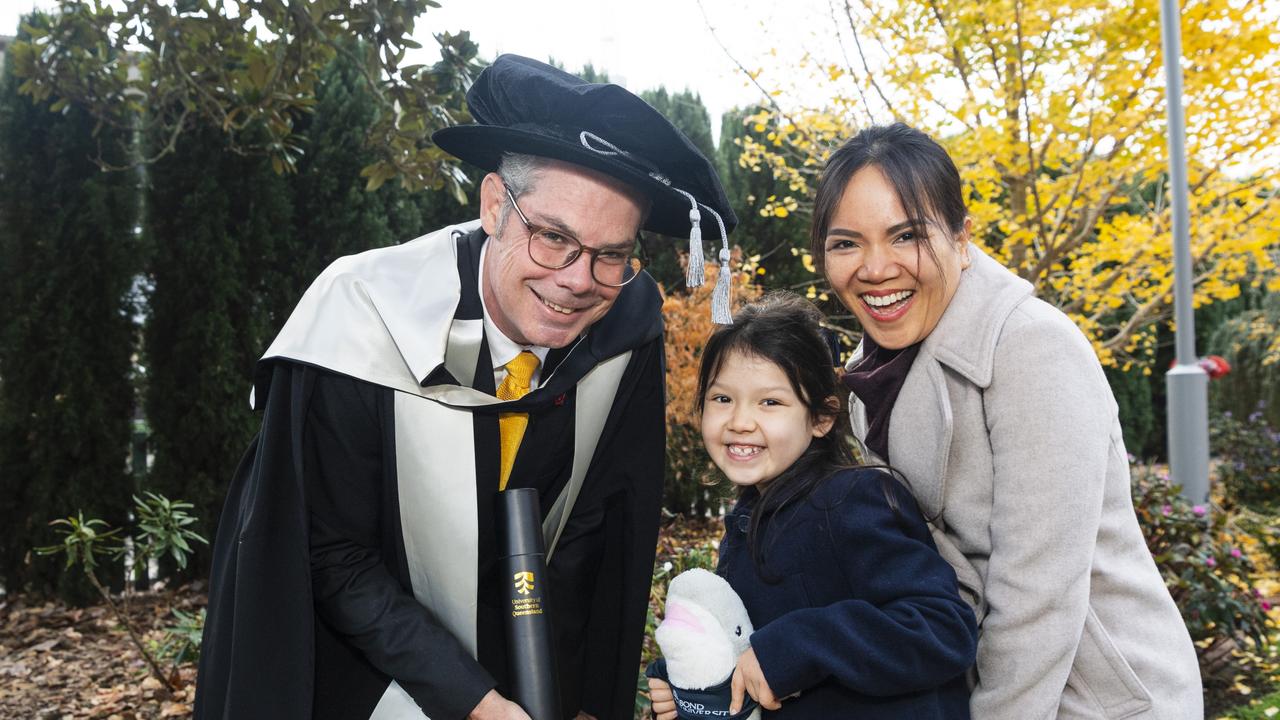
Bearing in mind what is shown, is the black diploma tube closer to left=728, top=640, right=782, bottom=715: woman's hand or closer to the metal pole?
left=728, top=640, right=782, bottom=715: woman's hand

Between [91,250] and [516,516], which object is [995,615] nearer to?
[516,516]

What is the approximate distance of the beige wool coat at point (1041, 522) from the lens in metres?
1.49

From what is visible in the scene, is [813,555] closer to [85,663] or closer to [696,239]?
[696,239]

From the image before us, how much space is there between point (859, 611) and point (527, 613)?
0.69m

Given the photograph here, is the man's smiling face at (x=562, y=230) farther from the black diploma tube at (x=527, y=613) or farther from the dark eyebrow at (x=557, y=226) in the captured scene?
the black diploma tube at (x=527, y=613)

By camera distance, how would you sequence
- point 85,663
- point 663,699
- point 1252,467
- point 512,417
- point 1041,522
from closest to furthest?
point 1041,522
point 663,699
point 512,417
point 85,663
point 1252,467

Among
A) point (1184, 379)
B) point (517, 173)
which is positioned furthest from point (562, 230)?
point (1184, 379)

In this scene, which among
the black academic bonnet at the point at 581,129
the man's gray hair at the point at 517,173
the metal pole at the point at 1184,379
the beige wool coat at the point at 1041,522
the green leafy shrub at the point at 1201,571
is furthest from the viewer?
the metal pole at the point at 1184,379

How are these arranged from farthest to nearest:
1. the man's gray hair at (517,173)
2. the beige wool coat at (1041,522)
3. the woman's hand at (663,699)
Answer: the man's gray hair at (517,173) → the woman's hand at (663,699) → the beige wool coat at (1041,522)

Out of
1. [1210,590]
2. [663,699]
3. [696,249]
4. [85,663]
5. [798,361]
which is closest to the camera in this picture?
[663,699]

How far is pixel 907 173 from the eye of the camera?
1695 mm

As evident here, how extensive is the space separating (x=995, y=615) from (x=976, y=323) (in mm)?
497

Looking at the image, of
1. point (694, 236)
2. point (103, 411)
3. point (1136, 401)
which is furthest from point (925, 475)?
point (1136, 401)

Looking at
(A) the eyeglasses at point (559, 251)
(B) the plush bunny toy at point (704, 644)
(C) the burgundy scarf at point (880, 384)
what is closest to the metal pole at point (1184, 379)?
(C) the burgundy scarf at point (880, 384)
